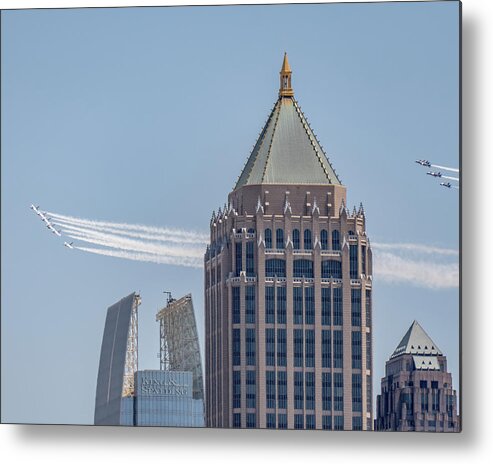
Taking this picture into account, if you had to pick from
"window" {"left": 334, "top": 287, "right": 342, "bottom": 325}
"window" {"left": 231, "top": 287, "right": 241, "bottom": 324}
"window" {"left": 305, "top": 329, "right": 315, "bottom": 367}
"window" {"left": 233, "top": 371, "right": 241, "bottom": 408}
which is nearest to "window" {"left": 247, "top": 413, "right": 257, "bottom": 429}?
"window" {"left": 233, "top": 371, "right": 241, "bottom": 408}

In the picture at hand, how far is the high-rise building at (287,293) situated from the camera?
61.9 feet

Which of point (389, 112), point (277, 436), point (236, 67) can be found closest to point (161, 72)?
point (236, 67)

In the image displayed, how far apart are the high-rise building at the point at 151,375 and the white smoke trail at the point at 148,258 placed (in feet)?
1.03

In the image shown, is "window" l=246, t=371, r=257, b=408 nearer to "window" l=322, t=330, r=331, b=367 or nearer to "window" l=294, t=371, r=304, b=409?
"window" l=294, t=371, r=304, b=409

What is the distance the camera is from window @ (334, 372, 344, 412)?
1880cm

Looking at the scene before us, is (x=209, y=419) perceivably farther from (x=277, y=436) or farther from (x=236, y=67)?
(x=236, y=67)

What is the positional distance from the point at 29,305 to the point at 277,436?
255cm

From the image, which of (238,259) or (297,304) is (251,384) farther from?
(238,259)

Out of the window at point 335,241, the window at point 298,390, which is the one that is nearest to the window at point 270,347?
the window at point 298,390

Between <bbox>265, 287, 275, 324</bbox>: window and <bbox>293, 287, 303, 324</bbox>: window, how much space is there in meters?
0.21

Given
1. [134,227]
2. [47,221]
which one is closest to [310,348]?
[134,227]

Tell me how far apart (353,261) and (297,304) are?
0.89m

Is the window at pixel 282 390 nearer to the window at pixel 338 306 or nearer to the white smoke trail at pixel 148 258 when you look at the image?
the window at pixel 338 306

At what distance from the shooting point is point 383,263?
18469 mm
